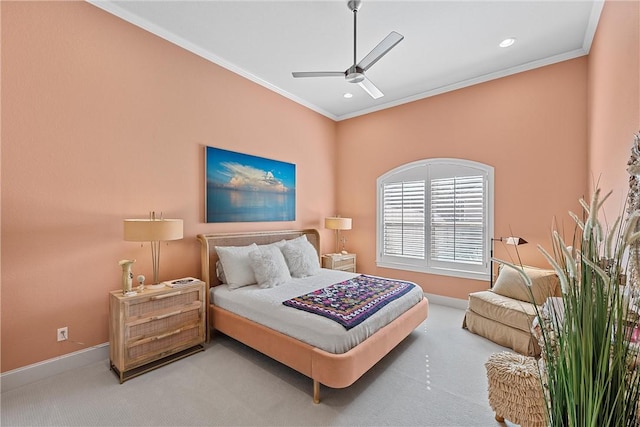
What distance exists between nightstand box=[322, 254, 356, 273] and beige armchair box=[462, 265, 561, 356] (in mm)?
2079

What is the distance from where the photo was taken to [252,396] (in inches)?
85.7

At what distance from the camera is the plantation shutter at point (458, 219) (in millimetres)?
4000

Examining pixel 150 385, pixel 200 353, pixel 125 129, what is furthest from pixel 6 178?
pixel 200 353

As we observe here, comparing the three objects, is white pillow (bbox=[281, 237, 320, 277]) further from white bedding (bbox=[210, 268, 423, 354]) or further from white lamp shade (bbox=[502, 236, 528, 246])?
white lamp shade (bbox=[502, 236, 528, 246])

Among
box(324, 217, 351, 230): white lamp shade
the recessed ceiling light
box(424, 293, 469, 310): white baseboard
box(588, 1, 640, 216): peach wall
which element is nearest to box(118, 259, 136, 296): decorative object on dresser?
box(324, 217, 351, 230): white lamp shade

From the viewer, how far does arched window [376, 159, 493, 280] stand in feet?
13.1

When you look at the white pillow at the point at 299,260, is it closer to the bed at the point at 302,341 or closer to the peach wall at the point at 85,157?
the bed at the point at 302,341

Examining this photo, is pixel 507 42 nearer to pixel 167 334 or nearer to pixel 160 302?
pixel 160 302

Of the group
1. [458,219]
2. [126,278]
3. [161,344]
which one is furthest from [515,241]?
[126,278]

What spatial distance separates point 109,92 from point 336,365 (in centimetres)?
328

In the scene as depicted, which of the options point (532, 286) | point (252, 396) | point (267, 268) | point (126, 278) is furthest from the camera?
point (267, 268)

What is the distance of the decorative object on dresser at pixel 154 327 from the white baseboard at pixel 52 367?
0.66 feet

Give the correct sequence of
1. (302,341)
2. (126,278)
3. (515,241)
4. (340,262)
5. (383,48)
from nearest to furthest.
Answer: (302,341) < (383,48) < (126,278) < (515,241) < (340,262)

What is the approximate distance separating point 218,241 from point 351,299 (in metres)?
1.83
